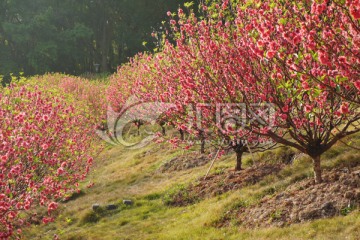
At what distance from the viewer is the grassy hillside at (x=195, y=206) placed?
8672mm

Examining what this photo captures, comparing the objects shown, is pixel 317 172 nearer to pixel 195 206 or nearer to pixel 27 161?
pixel 195 206

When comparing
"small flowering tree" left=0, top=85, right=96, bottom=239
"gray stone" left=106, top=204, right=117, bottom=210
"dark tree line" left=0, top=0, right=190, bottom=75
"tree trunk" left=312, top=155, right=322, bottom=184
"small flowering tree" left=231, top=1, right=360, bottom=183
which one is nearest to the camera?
"small flowering tree" left=231, top=1, right=360, bottom=183

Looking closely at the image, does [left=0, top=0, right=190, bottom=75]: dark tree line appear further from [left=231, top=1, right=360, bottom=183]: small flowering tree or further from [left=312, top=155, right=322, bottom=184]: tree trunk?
[left=231, top=1, right=360, bottom=183]: small flowering tree

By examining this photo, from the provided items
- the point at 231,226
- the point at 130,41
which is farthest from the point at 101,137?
the point at 130,41

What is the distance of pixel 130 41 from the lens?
5503 centimetres

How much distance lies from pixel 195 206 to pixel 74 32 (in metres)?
44.5

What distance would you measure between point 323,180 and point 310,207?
1290mm

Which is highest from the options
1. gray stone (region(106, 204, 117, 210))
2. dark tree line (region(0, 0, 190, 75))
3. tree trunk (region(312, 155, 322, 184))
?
dark tree line (region(0, 0, 190, 75))

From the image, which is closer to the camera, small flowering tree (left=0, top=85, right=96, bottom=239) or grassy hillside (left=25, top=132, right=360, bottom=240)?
small flowering tree (left=0, top=85, right=96, bottom=239)

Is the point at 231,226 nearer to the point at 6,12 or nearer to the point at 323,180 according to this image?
the point at 323,180

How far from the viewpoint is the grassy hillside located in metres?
8.67

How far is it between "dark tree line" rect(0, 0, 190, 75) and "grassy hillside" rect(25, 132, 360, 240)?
38.2m

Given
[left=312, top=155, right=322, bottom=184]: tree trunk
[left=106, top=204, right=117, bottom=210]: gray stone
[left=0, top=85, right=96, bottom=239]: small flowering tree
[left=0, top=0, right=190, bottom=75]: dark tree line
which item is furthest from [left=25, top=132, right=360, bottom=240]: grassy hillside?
[left=0, top=0, right=190, bottom=75]: dark tree line

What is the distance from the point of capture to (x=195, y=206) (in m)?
12.2
